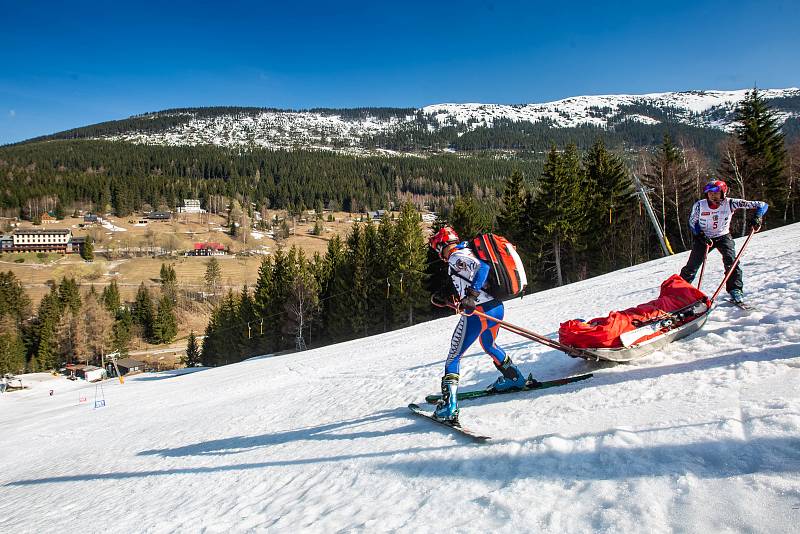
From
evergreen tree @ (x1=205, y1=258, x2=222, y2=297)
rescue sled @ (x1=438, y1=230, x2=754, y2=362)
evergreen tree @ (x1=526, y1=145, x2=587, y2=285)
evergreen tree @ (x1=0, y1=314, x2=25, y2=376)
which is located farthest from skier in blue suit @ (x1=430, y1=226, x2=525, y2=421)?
evergreen tree @ (x1=205, y1=258, x2=222, y2=297)

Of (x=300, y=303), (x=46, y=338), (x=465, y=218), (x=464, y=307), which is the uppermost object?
(x=465, y=218)

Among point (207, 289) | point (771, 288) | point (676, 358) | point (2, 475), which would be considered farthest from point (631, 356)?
point (207, 289)

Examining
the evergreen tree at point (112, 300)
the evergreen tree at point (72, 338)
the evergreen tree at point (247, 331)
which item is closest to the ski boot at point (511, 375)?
the evergreen tree at point (247, 331)

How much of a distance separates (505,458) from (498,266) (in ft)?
7.65

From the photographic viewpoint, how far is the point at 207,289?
4377 inches

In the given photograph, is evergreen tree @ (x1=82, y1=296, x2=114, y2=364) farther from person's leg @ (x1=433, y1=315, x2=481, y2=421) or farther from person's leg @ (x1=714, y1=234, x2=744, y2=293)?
person's leg @ (x1=714, y1=234, x2=744, y2=293)

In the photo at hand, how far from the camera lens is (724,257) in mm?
7574

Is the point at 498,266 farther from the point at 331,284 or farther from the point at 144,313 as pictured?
the point at 144,313

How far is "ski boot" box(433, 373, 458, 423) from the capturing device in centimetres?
543

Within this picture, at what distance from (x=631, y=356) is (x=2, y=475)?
565 inches

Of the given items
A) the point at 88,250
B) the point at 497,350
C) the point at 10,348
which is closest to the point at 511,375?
the point at 497,350

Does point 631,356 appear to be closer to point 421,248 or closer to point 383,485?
point 383,485

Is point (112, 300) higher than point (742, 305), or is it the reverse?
point (742, 305)

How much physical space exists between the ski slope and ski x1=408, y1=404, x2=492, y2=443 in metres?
0.10
